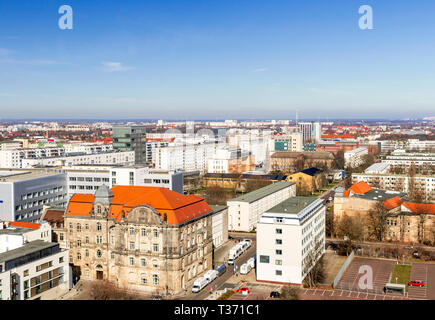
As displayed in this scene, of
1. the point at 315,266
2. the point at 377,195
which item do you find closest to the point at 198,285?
the point at 315,266

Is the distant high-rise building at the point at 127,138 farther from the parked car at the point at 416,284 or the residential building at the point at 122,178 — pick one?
the parked car at the point at 416,284

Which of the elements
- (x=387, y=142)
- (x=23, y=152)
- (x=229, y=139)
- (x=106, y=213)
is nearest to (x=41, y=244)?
(x=106, y=213)

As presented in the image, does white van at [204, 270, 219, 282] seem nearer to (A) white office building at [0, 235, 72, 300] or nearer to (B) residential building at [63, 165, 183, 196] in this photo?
(A) white office building at [0, 235, 72, 300]

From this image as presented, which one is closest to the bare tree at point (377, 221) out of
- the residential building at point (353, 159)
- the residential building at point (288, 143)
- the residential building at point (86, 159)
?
the residential building at point (86, 159)

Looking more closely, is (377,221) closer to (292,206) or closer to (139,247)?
(292,206)

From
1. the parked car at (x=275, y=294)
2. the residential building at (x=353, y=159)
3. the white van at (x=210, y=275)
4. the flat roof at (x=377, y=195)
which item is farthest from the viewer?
the residential building at (x=353, y=159)

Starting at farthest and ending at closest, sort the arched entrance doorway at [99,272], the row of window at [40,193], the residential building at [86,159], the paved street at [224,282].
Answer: the residential building at [86,159], the row of window at [40,193], the arched entrance doorway at [99,272], the paved street at [224,282]
